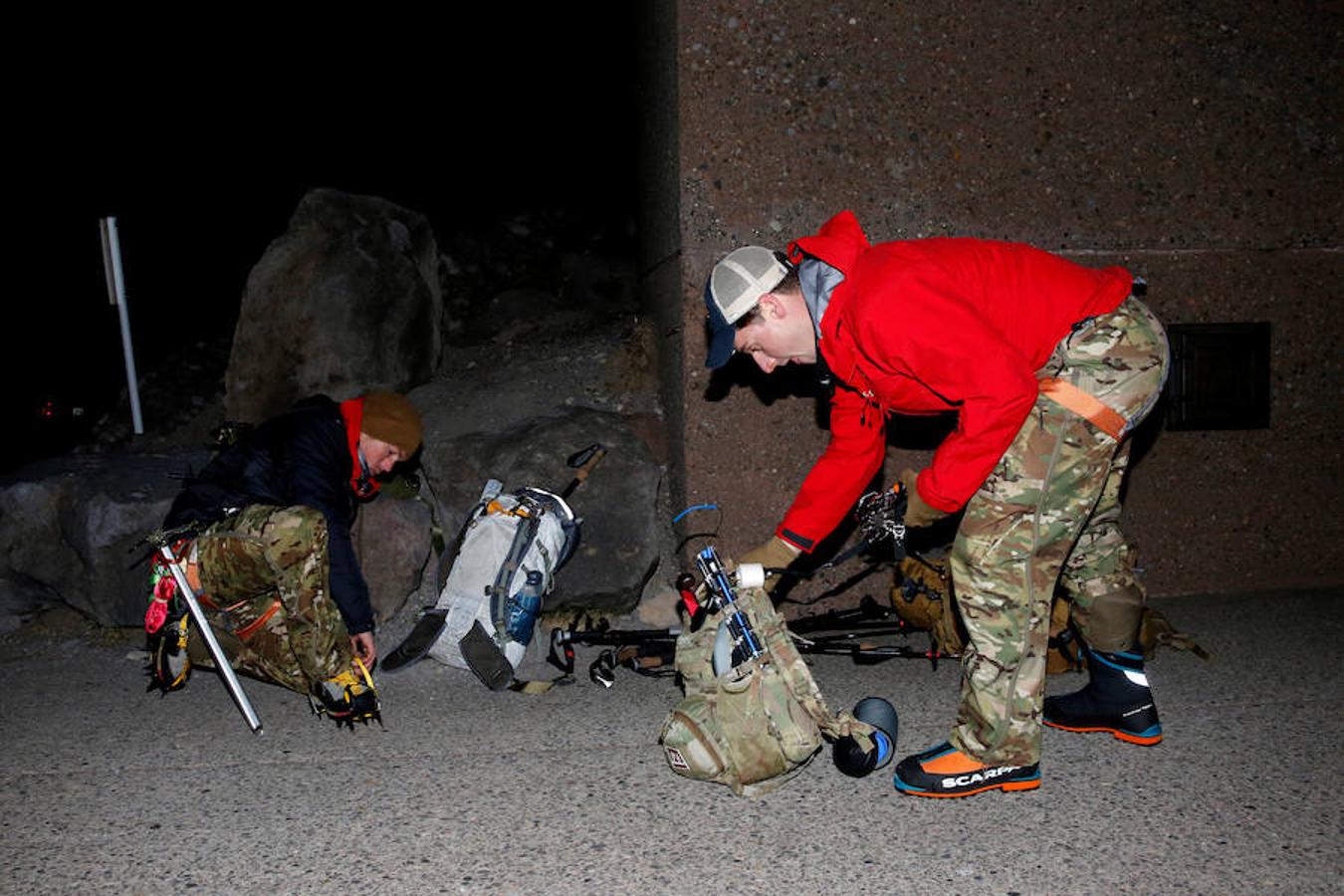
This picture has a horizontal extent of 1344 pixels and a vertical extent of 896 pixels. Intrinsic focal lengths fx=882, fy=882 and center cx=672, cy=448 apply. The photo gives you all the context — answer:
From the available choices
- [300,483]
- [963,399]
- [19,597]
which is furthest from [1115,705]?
[19,597]

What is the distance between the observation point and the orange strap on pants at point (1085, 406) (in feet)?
8.33

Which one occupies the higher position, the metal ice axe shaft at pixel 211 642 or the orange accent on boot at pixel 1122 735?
the metal ice axe shaft at pixel 211 642

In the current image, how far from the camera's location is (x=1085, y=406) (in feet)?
8.33

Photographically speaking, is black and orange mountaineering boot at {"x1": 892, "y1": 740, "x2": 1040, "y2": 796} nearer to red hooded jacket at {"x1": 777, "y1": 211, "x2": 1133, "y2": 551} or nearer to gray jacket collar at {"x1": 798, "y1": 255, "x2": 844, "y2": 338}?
red hooded jacket at {"x1": 777, "y1": 211, "x2": 1133, "y2": 551}

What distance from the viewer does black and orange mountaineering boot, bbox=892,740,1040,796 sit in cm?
269

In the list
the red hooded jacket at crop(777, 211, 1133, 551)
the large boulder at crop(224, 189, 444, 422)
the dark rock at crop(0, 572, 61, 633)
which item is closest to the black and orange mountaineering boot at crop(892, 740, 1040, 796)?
the red hooded jacket at crop(777, 211, 1133, 551)

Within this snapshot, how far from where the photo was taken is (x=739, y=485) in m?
4.36

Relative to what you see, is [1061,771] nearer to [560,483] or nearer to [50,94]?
[560,483]

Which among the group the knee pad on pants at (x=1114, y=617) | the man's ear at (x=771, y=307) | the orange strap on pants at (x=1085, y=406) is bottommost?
the knee pad on pants at (x=1114, y=617)

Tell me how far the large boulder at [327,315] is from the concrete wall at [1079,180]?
2.08 m

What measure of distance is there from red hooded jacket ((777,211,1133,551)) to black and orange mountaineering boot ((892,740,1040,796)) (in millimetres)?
854

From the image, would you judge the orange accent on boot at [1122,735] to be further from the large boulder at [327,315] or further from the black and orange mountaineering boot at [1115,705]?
the large boulder at [327,315]

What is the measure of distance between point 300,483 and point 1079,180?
3.86m

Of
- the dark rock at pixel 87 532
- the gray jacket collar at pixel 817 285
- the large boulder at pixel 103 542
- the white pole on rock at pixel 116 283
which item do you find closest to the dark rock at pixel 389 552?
the large boulder at pixel 103 542
